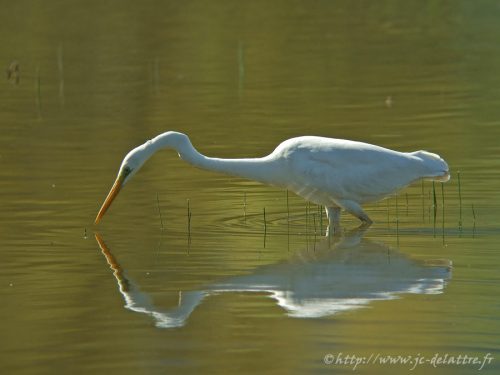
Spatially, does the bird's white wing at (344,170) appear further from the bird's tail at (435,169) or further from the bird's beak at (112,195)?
the bird's beak at (112,195)

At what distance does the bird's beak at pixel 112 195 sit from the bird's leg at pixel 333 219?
1782mm

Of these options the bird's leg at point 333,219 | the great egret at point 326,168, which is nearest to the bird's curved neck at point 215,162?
the great egret at point 326,168

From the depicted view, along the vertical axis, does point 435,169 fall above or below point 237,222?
above

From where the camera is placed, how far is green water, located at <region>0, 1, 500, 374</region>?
8172mm

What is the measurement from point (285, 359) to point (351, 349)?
0.39m

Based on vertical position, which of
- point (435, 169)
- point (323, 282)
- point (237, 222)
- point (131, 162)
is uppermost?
point (131, 162)

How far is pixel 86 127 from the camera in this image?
1908 centimetres

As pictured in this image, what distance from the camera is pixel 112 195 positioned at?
12.0 meters

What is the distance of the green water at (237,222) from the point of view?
8.17m

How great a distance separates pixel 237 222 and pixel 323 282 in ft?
8.60

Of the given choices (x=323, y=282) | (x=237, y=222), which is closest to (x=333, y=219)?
(x=237, y=222)

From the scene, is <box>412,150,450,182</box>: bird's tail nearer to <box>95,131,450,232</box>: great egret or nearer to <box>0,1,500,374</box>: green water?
<box>95,131,450,232</box>: great egret

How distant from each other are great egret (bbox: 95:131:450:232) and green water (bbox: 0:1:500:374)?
32 centimetres

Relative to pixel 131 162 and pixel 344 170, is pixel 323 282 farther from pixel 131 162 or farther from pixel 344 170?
pixel 131 162
